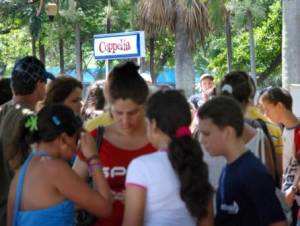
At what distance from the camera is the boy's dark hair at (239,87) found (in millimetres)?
4594

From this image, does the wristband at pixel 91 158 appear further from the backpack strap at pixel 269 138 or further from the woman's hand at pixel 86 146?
the backpack strap at pixel 269 138

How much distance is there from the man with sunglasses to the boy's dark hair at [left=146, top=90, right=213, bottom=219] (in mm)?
1073

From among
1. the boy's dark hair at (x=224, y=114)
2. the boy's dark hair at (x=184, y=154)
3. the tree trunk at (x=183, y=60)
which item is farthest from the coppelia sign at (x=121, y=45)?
the boy's dark hair at (x=184, y=154)

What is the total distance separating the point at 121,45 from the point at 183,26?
6745 millimetres

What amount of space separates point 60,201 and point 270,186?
1026mm

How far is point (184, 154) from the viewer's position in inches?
121

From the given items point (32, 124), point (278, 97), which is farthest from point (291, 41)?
point (32, 124)

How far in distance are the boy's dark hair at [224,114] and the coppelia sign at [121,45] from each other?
31.1 ft

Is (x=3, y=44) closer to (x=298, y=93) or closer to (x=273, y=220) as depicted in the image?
(x=298, y=93)

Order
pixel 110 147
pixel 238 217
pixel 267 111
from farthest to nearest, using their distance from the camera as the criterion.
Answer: pixel 267 111
pixel 110 147
pixel 238 217

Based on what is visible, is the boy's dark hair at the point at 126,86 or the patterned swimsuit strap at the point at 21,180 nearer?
the patterned swimsuit strap at the point at 21,180

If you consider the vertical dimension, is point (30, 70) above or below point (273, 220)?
above

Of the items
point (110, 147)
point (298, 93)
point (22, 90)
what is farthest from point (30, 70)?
point (298, 93)

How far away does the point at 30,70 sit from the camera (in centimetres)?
449
